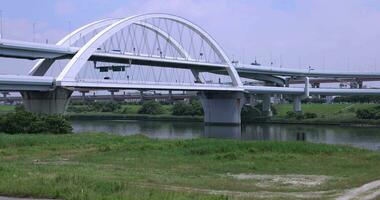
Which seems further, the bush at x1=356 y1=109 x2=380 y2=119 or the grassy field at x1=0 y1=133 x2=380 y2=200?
the bush at x1=356 y1=109 x2=380 y2=119

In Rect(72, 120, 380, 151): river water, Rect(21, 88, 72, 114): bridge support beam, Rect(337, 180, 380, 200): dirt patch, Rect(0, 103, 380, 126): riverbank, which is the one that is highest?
Rect(21, 88, 72, 114): bridge support beam

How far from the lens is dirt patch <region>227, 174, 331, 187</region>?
58.5 feet

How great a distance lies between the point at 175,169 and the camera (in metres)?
23.0

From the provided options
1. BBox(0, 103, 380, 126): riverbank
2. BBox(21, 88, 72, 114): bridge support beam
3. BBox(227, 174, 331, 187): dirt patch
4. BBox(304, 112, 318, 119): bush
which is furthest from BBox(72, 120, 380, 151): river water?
BBox(227, 174, 331, 187): dirt patch

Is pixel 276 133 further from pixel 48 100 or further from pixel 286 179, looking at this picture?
pixel 286 179

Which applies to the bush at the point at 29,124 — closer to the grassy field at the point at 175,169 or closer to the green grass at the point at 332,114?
the grassy field at the point at 175,169

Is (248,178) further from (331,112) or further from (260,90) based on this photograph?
(331,112)

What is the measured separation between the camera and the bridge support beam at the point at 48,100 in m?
66.0

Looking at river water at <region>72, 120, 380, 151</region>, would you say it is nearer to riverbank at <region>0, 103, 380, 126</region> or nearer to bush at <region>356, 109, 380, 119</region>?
riverbank at <region>0, 103, 380, 126</region>

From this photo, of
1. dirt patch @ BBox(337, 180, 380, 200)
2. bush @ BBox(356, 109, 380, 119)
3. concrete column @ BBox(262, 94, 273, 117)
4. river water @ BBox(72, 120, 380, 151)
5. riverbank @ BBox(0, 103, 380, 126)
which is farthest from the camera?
concrete column @ BBox(262, 94, 273, 117)

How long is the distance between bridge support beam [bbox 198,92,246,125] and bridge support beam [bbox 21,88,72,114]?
42.4 meters

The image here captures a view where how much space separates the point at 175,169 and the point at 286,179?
5.40 m

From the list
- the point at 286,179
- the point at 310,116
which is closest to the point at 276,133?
the point at 310,116

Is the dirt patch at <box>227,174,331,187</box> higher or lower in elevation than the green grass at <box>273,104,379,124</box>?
higher
